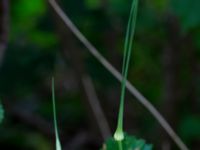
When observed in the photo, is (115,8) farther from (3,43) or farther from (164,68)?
(3,43)

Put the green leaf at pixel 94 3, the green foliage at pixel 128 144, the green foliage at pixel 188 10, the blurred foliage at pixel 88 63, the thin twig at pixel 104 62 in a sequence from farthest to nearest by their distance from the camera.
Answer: the green leaf at pixel 94 3
the blurred foliage at pixel 88 63
the green foliage at pixel 188 10
the thin twig at pixel 104 62
the green foliage at pixel 128 144

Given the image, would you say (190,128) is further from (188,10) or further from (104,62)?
(104,62)

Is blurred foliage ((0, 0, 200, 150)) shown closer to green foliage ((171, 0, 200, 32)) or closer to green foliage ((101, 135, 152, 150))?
green foliage ((171, 0, 200, 32))

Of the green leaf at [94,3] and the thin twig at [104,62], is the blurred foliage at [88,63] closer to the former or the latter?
the green leaf at [94,3]

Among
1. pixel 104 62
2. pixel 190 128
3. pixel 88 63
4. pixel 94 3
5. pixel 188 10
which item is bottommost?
pixel 104 62

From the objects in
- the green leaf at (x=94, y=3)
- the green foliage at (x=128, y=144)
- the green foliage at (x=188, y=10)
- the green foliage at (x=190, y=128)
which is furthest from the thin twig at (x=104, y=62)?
the green leaf at (x=94, y=3)

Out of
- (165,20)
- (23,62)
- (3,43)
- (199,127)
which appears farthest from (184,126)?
(3,43)

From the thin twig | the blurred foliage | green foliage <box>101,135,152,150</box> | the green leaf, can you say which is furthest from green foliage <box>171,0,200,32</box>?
the green leaf

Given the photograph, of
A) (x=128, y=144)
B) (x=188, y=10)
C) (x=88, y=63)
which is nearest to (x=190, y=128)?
(x=88, y=63)

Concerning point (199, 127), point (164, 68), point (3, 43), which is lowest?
point (3, 43)

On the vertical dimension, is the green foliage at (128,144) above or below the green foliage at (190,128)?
below

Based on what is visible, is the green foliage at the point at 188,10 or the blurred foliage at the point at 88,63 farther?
the blurred foliage at the point at 88,63
